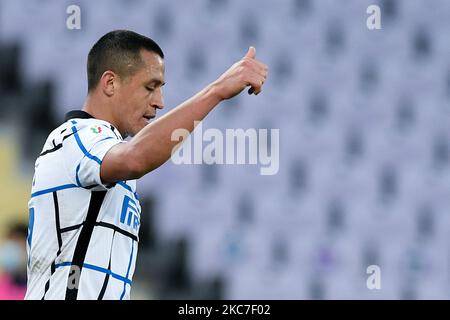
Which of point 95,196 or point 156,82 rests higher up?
point 156,82

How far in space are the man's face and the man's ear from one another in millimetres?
18

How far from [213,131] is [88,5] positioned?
1.33m

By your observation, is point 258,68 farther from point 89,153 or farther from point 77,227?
point 77,227

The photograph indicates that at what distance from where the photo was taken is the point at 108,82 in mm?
2025

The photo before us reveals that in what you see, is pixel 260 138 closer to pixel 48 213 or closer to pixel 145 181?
pixel 145 181

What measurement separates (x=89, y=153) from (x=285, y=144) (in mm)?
4303

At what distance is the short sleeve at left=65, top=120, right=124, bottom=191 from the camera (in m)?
1.73

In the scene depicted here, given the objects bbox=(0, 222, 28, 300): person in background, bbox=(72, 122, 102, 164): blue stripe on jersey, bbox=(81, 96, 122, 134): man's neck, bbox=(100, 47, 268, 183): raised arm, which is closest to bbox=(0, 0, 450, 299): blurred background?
bbox=(0, 222, 28, 300): person in background

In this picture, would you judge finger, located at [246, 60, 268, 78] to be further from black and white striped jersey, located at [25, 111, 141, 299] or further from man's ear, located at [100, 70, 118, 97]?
man's ear, located at [100, 70, 118, 97]

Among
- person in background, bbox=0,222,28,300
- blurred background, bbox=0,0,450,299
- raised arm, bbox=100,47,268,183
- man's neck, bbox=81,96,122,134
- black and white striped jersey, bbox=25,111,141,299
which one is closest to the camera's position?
raised arm, bbox=100,47,268,183

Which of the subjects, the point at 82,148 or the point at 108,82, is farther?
the point at 108,82

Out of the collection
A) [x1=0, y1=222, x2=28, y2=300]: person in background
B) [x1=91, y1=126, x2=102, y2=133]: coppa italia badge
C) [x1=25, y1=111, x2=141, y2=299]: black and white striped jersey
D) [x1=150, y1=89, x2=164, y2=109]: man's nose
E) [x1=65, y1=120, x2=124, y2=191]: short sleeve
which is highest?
[x1=150, y1=89, x2=164, y2=109]: man's nose

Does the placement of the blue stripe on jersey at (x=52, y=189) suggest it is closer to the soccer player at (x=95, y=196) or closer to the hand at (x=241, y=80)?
the soccer player at (x=95, y=196)

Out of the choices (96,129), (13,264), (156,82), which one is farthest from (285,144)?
(96,129)
